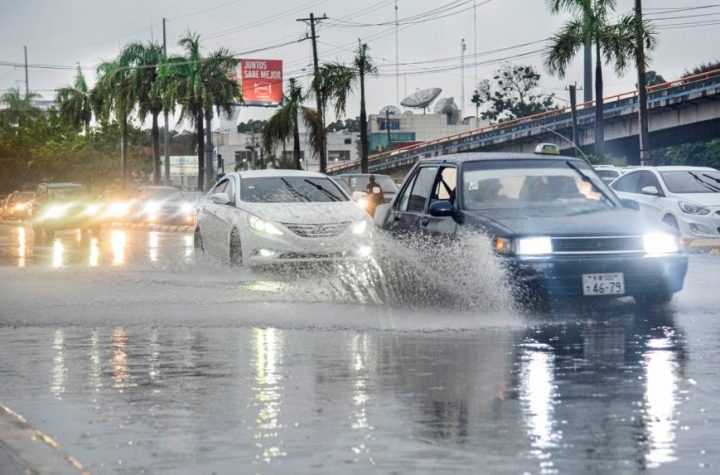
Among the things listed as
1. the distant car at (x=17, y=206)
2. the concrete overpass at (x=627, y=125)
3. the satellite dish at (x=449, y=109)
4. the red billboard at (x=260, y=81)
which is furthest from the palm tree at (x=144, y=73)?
the satellite dish at (x=449, y=109)

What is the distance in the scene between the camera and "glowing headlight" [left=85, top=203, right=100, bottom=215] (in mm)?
39438

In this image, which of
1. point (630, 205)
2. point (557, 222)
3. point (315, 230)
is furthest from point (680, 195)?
point (557, 222)

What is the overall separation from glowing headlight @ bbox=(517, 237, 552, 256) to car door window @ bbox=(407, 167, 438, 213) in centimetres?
214

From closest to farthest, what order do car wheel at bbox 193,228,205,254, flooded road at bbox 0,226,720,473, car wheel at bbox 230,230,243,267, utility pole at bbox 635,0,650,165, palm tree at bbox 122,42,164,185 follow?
flooded road at bbox 0,226,720,473 → car wheel at bbox 230,230,243,267 → car wheel at bbox 193,228,205,254 → utility pole at bbox 635,0,650,165 → palm tree at bbox 122,42,164,185

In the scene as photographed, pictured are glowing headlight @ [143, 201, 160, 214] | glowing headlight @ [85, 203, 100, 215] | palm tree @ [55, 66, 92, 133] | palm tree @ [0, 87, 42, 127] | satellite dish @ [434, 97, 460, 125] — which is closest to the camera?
glowing headlight @ [85, 203, 100, 215]

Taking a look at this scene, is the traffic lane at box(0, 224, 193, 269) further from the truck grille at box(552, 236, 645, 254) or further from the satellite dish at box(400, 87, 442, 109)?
the satellite dish at box(400, 87, 442, 109)

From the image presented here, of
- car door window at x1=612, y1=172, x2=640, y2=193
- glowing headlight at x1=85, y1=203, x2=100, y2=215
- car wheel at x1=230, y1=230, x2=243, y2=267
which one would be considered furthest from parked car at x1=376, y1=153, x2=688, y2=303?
glowing headlight at x1=85, y1=203, x2=100, y2=215

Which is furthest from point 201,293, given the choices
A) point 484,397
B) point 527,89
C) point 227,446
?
point 527,89

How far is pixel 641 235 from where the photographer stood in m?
13.4

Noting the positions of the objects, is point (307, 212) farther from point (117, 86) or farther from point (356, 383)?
point (117, 86)

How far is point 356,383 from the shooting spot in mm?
9305

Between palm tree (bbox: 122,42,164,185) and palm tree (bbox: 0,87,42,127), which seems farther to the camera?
palm tree (bbox: 0,87,42,127)

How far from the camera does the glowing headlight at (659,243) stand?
13398 mm

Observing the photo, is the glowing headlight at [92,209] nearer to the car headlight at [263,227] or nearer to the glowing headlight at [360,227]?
the car headlight at [263,227]
